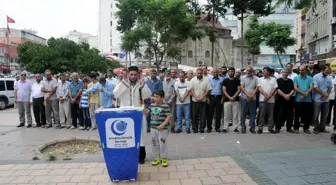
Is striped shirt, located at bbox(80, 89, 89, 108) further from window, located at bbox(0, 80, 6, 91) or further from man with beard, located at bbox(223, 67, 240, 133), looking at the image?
window, located at bbox(0, 80, 6, 91)

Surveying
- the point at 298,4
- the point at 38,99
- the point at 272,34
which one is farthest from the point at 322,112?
the point at 272,34

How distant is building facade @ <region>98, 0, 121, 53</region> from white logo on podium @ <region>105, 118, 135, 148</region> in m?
93.8

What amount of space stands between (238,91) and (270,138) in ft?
5.21

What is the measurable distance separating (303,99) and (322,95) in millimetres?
498

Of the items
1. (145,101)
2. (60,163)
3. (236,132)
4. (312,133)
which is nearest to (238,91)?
(236,132)

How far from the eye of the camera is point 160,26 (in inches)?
1031

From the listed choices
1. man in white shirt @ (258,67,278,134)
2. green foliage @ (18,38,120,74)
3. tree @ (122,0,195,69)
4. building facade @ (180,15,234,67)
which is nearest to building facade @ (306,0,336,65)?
tree @ (122,0,195,69)

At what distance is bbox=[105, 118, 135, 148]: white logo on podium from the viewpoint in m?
4.60

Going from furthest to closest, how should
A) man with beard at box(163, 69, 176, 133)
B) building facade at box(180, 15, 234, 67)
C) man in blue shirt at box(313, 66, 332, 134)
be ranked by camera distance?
building facade at box(180, 15, 234, 67) < man with beard at box(163, 69, 176, 133) < man in blue shirt at box(313, 66, 332, 134)

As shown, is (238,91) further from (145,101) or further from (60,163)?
(60,163)

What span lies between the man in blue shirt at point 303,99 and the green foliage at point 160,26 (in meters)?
17.6

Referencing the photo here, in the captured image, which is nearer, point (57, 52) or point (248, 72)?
point (248, 72)

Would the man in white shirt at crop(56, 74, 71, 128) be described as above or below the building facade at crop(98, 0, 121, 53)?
below

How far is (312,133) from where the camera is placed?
27.4 feet
